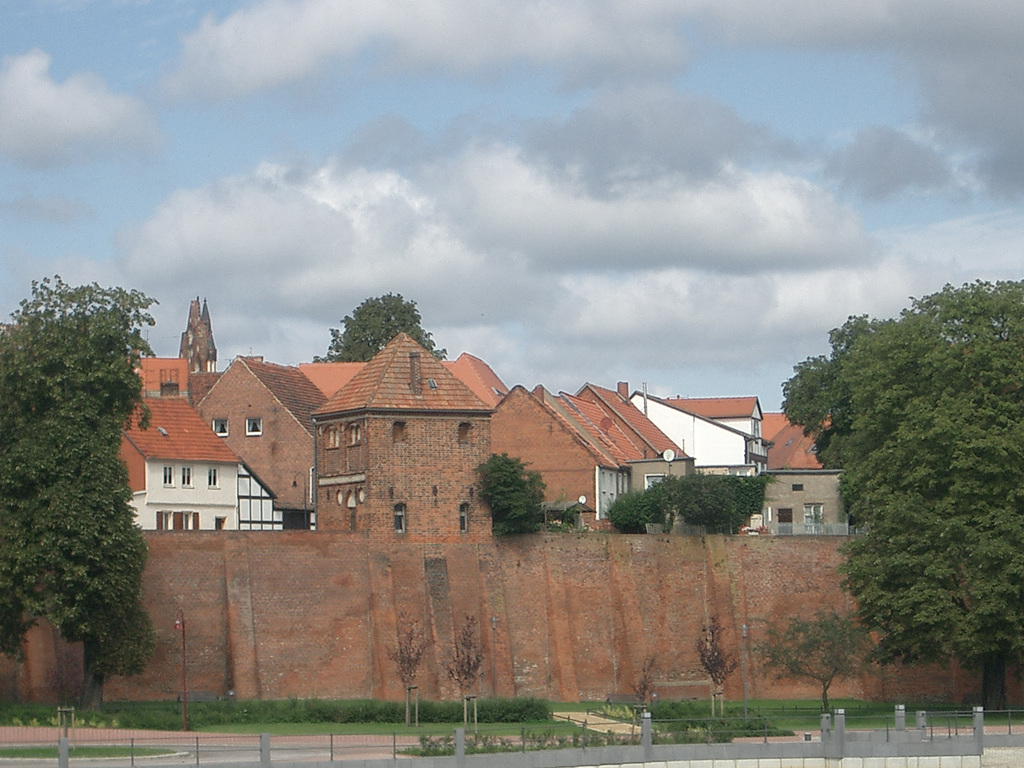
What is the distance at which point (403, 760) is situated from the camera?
38.1m

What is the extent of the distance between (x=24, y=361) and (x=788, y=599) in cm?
2864

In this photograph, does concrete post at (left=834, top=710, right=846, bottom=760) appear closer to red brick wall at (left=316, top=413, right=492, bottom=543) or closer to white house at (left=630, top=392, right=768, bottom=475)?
red brick wall at (left=316, top=413, right=492, bottom=543)

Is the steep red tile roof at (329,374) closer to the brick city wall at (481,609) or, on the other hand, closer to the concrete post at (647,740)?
the brick city wall at (481,609)

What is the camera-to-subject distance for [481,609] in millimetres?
58156

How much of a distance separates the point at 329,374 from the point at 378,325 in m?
9.26

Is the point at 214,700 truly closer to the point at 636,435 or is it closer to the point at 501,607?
the point at 501,607

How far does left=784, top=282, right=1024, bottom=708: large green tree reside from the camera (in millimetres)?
51938

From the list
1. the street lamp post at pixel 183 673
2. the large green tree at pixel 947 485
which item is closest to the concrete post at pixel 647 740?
the large green tree at pixel 947 485

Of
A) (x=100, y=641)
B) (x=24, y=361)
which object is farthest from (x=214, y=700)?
(x=24, y=361)

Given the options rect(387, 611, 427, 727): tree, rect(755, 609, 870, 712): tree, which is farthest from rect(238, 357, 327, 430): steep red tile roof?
rect(755, 609, 870, 712): tree

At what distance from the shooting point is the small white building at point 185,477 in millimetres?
65125

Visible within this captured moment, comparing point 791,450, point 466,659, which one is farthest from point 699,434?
point 466,659

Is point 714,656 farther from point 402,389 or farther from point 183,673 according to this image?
point 183,673

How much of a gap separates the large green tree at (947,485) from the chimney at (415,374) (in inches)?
600
